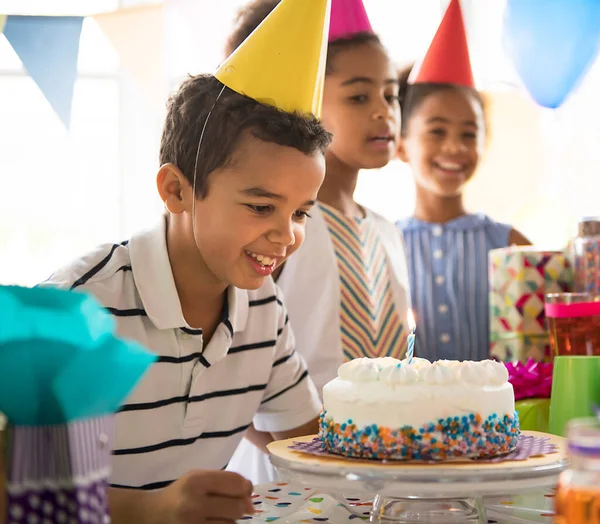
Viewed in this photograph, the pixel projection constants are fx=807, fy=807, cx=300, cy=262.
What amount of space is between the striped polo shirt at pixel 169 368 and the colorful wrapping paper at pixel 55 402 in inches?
20.3

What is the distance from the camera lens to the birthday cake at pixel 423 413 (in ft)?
2.61

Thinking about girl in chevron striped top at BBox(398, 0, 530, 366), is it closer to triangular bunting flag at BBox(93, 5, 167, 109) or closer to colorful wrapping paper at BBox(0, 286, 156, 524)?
triangular bunting flag at BBox(93, 5, 167, 109)

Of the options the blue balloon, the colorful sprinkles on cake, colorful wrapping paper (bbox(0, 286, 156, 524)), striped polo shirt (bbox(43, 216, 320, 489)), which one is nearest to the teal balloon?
colorful wrapping paper (bbox(0, 286, 156, 524))

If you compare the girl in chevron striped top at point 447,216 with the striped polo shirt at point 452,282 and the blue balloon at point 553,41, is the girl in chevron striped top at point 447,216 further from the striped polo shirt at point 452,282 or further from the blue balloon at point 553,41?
the blue balloon at point 553,41

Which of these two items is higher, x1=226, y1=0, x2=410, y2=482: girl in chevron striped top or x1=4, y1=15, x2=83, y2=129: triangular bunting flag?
x1=4, y1=15, x2=83, y2=129: triangular bunting flag

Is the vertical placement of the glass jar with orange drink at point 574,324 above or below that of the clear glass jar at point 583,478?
above

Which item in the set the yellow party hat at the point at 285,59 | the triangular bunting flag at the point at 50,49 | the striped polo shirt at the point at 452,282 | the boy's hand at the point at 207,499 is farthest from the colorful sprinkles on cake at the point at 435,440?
the triangular bunting flag at the point at 50,49

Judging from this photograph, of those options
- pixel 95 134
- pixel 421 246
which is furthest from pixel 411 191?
pixel 95 134

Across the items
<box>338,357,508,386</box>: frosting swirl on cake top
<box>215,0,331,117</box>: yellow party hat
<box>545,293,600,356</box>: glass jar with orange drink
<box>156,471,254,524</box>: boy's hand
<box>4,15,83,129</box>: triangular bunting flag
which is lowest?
<box>156,471,254,524</box>: boy's hand

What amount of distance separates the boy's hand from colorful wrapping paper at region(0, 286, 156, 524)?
0.23 m

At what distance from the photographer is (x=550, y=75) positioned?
1.69 meters

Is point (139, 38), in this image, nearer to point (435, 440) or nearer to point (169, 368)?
point (169, 368)

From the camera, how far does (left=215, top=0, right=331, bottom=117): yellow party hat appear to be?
957 millimetres

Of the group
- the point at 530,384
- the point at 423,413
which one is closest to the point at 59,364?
the point at 423,413
